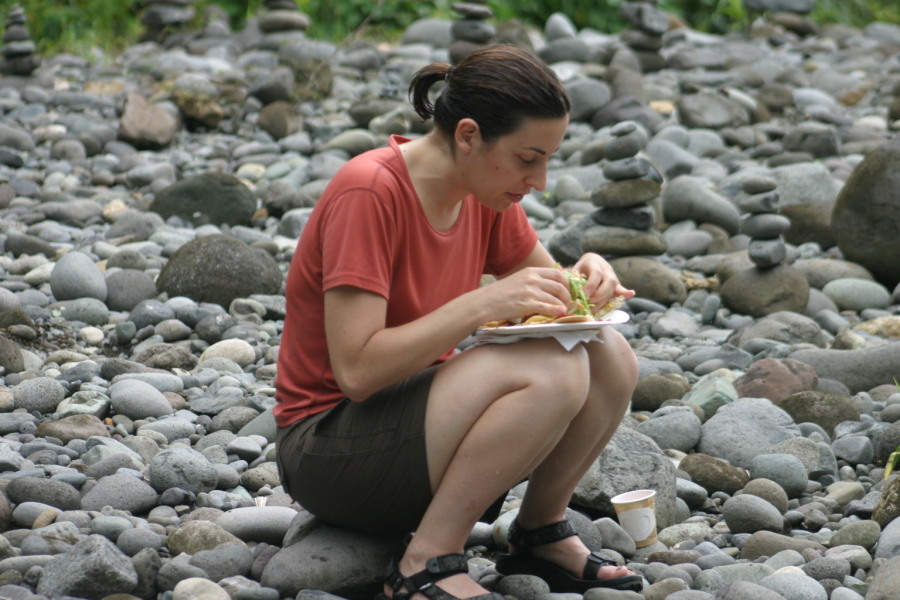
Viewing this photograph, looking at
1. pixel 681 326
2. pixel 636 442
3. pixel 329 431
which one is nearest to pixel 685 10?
pixel 681 326

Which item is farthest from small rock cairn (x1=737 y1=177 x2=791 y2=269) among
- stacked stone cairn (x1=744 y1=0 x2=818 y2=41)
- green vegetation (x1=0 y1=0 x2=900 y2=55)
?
stacked stone cairn (x1=744 y1=0 x2=818 y2=41)

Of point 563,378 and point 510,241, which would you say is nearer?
point 563,378

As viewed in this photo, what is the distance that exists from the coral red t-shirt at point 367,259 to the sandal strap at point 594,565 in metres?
0.72

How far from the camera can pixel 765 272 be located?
6.68 meters

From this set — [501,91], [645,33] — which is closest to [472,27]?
[645,33]

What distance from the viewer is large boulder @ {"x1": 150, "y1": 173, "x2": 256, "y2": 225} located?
7.95m

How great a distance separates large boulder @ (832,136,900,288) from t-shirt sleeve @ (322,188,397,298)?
481 centimetres

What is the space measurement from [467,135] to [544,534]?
118 centimetres

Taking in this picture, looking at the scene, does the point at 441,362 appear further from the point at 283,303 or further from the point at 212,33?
the point at 212,33

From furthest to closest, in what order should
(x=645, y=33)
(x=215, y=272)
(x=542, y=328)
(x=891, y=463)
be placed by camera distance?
(x=645, y=33), (x=215, y=272), (x=891, y=463), (x=542, y=328)

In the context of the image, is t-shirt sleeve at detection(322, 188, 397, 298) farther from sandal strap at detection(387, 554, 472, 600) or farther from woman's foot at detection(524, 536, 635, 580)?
woman's foot at detection(524, 536, 635, 580)

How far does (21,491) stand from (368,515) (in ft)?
4.02

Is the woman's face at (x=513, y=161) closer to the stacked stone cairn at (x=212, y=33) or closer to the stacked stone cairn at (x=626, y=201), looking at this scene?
the stacked stone cairn at (x=626, y=201)

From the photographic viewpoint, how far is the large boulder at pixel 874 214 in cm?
690
